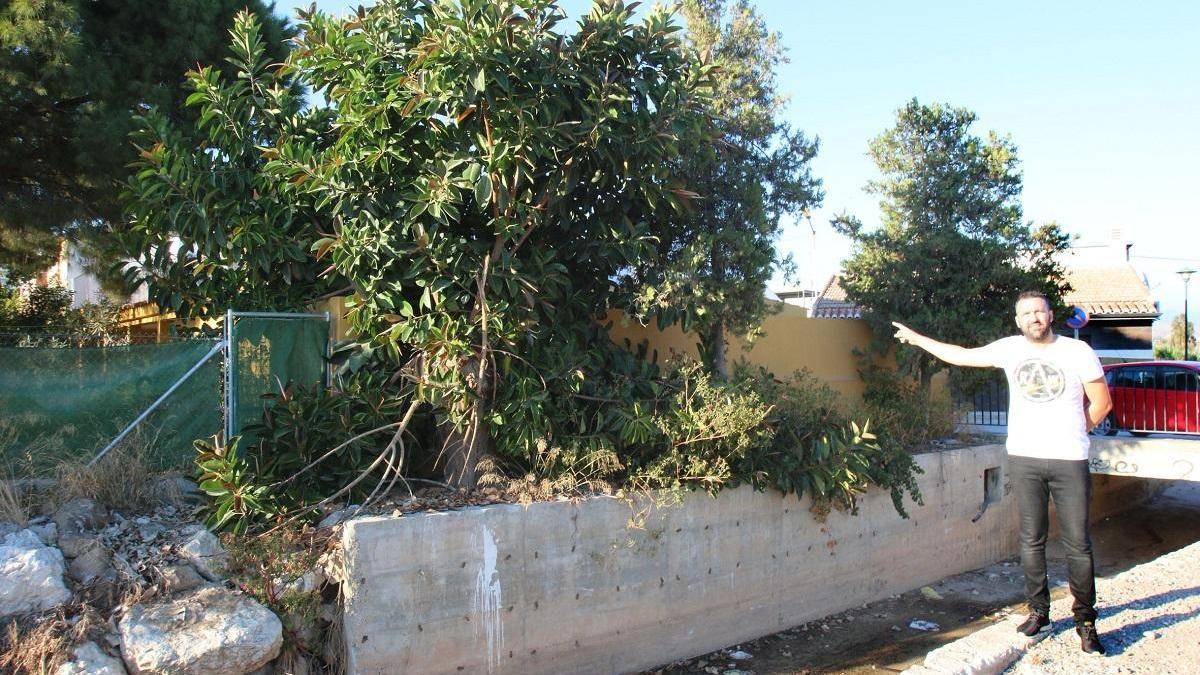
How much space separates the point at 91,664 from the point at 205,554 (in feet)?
2.89

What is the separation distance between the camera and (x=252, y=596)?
17.1 feet

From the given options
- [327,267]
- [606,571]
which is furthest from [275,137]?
[606,571]

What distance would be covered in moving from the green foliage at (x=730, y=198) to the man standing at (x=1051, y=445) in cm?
287

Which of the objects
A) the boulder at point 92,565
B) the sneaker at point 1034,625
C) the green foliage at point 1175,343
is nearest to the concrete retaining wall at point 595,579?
the boulder at point 92,565

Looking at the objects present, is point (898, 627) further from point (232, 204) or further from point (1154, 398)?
point (232, 204)

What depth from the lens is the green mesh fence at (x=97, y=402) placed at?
5.97 m

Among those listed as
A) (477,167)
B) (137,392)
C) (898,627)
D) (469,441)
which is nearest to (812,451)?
(898,627)

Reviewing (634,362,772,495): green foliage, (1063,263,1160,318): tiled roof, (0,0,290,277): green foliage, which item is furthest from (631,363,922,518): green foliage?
(1063,263,1160,318): tiled roof

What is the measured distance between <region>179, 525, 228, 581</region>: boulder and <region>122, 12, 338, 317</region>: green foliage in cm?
222

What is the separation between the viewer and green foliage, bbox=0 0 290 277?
7379mm

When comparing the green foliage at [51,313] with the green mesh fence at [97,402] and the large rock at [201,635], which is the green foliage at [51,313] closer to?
the green mesh fence at [97,402]

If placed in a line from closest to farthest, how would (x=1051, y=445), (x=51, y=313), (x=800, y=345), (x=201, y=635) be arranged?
(x=1051, y=445) → (x=201, y=635) → (x=51, y=313) → (x=800, y=345)

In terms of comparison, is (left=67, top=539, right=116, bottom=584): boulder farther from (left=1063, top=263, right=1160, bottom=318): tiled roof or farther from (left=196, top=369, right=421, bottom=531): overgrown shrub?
(left=1063, top=263, right=1160, bottom=318): tiled roof

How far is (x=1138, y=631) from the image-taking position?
16.6 ft
